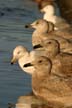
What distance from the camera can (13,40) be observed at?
16.9 m

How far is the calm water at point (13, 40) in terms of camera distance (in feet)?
41.1

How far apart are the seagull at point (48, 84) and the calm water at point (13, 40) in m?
0.30

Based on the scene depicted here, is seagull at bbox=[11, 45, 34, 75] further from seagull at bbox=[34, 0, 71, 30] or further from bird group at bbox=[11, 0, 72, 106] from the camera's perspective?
seagull at bbox=[34, 0, 71, 30]

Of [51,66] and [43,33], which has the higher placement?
[51,66]

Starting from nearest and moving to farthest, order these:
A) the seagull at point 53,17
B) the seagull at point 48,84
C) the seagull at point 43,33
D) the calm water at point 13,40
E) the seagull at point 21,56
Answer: the seagull at point 48,84 → the calm water at point 13,40 → the seagull at point 21,56 → the seagull at point 43,33 → the seagull at point 53,17

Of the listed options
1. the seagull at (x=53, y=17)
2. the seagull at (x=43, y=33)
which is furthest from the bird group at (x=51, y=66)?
the seagull at (x=53, y=17)

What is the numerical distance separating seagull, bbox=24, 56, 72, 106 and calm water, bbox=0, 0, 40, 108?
0.97 ft

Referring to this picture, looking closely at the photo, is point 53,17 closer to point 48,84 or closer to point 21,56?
point 21,56

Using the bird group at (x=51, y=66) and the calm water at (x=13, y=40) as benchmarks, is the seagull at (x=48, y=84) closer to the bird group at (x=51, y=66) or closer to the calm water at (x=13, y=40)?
the bird group at (x=51, y=66)

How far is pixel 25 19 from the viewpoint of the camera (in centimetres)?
2091

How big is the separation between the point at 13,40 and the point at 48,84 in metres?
4.91

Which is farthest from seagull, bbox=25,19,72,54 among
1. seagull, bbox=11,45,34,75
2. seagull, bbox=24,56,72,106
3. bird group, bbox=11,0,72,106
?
seagull, bbox=24,56,72,106

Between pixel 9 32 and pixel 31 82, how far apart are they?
16.9 feet

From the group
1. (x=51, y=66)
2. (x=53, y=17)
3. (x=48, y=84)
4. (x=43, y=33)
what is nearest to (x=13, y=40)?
(x=43, y=33)
